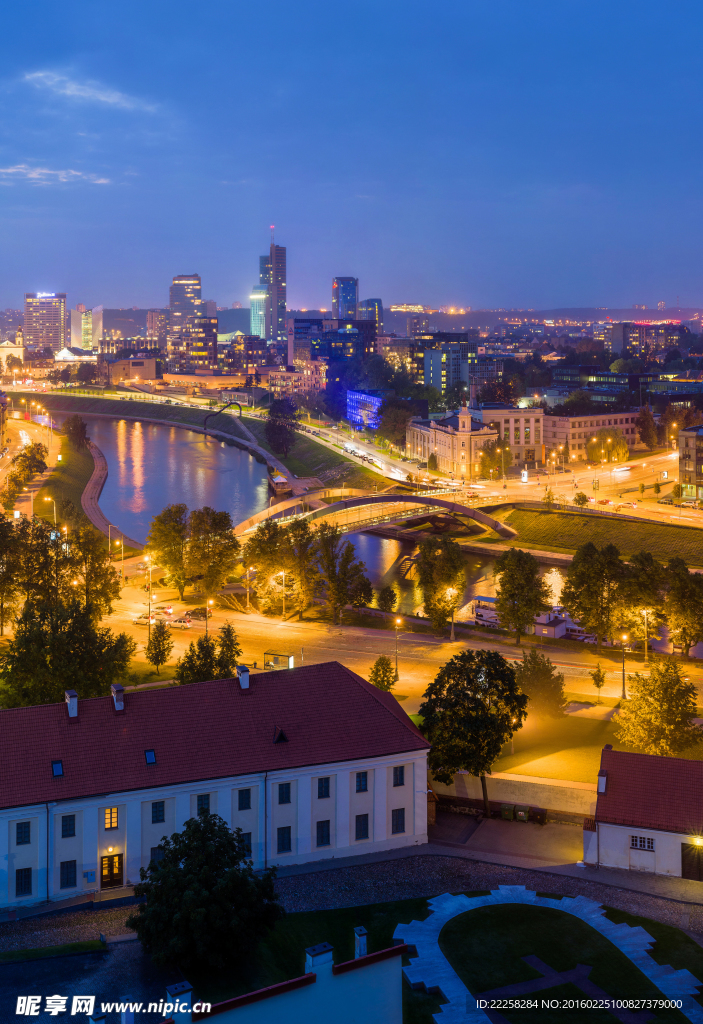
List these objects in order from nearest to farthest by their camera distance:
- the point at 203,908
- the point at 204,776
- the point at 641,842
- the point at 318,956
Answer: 1. the point at 318,956
2. the point at 203,908
3. the point at 204,776
4. the point at 641,842

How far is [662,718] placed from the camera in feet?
73.8

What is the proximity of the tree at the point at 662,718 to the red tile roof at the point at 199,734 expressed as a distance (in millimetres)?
5410

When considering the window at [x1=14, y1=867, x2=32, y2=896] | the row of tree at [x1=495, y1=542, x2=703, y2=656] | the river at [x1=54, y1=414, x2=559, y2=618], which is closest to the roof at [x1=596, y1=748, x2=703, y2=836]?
the window at [x1=14, y1=867, x2=32, y2=896]

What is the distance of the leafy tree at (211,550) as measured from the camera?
38812 mm

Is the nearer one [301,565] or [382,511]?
[301,565]

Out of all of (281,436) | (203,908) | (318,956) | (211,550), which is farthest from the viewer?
(281,436)

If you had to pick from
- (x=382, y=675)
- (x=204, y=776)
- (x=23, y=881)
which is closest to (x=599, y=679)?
(x=382, y=675)

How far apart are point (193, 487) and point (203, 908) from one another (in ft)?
209

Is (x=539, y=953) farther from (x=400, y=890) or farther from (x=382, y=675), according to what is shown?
(x=382, y=675)

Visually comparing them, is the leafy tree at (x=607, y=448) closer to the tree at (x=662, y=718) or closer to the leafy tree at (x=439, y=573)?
the leafy tree at (x=439, y=573)

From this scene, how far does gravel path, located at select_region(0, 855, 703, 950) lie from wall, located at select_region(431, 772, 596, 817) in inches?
103

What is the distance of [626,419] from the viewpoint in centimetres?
7975

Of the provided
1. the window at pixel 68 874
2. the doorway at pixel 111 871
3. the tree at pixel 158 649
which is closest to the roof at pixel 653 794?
the doorway at pixel 111 871

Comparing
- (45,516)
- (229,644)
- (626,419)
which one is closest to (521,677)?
(229,644)
